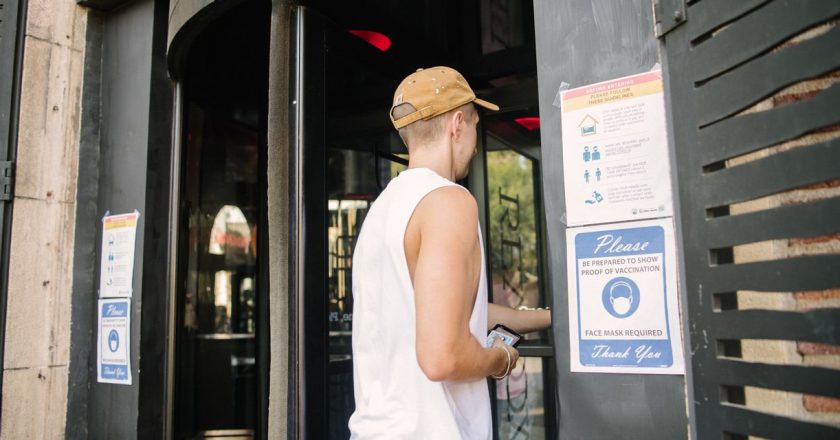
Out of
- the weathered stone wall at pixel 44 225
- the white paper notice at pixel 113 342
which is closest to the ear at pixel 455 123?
the white paper notice at pixel 113 342

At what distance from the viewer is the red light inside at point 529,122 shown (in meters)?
4.50

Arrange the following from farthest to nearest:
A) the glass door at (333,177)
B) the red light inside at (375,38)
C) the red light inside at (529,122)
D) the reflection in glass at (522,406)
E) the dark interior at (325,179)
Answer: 1. the reflection in glass at (522,406)
2. the red light inside at (529,122)
3. the red light inside at (375,38)
4. the dark interior at (325,179)
5. the glass door at (333,177)

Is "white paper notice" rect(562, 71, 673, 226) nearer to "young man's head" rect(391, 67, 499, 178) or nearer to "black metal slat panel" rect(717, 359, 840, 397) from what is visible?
"young man's head" rect(391, 67, 499, 178)

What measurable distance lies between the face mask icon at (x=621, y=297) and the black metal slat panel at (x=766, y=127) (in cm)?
49

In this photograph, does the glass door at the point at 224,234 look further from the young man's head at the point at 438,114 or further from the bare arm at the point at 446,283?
the bare arm at the point at 446,283

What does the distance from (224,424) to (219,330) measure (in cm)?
78

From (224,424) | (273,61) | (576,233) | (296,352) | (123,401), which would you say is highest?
(273,61)

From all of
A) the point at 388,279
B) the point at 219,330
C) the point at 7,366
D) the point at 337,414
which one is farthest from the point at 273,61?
the point at 219,330

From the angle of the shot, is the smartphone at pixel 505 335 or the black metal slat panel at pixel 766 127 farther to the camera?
the smartphone at pixel 505 335

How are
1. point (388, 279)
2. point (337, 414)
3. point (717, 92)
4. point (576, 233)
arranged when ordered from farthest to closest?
point (337, 414), point (576, 233), point (388, 279), point (717, 92)

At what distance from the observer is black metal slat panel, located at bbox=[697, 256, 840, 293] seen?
119cm

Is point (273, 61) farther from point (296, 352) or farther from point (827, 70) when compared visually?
point (827, 70)

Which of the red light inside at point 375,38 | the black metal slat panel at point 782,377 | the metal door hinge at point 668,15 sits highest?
the red light inside at point 375,38

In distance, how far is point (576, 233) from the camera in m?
1.98
